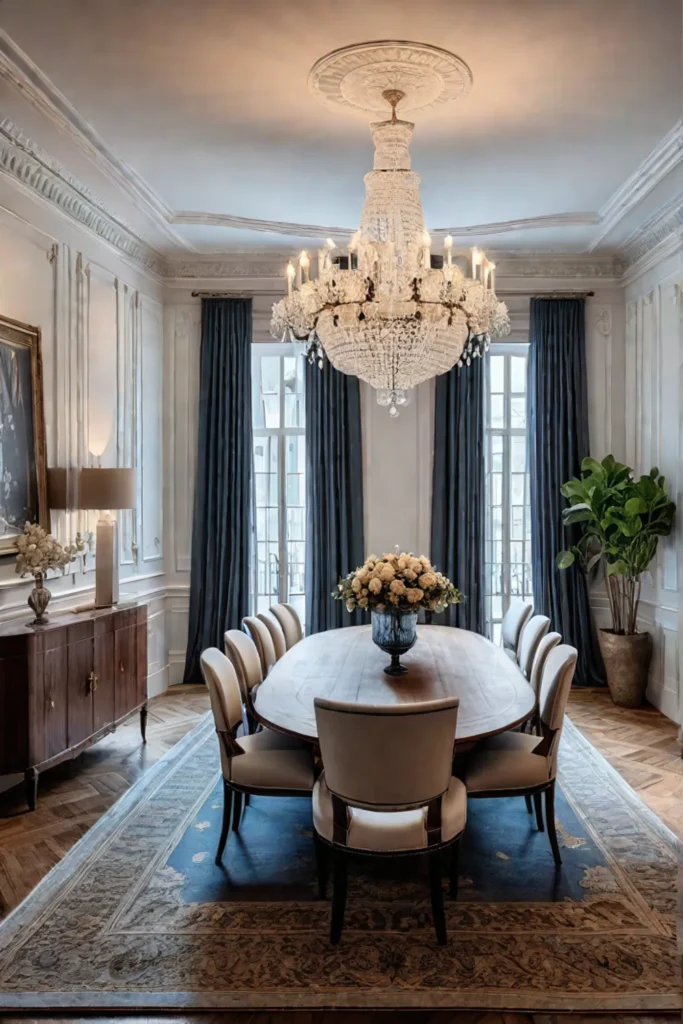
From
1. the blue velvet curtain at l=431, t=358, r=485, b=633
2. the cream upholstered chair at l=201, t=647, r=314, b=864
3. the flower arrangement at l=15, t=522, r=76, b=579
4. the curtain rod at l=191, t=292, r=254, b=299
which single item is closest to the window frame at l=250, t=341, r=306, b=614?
the curtain rod at l=191, t=292, r=254, b=299

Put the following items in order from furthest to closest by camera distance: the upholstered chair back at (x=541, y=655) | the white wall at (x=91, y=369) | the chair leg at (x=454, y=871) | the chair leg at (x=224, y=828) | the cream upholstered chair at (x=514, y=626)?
the cream upholstered chair at (x=514, y=626)
the white wall at (x=91, y=369)
the upholstered chair back at (x=541, y=655)
the chair leg at (x=224, y=828)
the chair leg at (x=454, y=871)

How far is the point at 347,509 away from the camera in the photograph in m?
5.80

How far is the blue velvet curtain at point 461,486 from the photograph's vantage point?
5746mm

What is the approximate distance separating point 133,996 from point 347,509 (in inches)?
157

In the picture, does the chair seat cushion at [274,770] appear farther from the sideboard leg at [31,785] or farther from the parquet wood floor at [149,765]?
the sideboard leg at [31,785]

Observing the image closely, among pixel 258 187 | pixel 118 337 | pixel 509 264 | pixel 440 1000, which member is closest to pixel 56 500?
pixel 118 337

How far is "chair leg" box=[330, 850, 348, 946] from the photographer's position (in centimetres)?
239

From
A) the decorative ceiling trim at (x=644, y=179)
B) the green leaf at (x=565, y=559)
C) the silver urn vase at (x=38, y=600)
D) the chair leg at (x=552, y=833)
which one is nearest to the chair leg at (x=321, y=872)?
the chair leg at (x=552, y=833)

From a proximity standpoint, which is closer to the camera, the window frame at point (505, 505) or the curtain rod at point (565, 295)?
the curtain rod at point (565, 295)

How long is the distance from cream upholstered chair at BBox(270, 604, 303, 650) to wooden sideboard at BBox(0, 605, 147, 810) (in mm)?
908

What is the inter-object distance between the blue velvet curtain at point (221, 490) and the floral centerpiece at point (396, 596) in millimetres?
2627

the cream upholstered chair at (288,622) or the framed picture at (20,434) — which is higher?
the framed picture at (20,434)

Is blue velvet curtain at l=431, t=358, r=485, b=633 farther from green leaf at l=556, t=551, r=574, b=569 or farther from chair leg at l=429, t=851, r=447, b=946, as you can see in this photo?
chair leg at l=429, t=851, r=447, b=946

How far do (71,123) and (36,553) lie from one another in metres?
2.16
